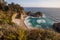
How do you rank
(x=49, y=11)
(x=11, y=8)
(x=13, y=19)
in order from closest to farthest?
(x=49, y=11), (x=13, y=19), (x=11, y=8)

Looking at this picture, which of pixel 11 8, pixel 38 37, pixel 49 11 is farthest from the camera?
pixel 11 8

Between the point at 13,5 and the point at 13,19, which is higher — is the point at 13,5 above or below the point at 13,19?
above

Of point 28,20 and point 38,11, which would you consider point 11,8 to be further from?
point 38,11

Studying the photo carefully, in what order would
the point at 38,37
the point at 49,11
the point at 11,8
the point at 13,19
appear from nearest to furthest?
the point at 38,37
the point at 49,11
the point at 13,19
the point at 11,8

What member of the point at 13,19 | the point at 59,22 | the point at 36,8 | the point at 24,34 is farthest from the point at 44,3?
the point at 24,34

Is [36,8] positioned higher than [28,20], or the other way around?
[36,8]

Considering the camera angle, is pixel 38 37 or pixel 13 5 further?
pixel 13 5

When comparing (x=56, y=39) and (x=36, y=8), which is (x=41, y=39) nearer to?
(x=56, y=39)

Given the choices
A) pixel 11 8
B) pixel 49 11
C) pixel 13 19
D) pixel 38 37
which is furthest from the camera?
pixel 11 8

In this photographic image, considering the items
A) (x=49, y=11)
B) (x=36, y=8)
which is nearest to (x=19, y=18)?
(x=36, y=8)
